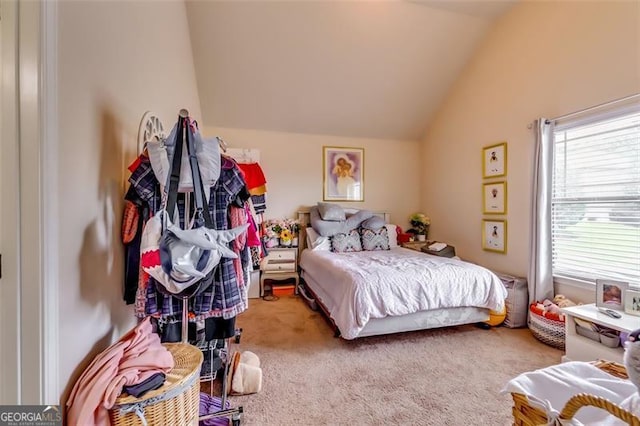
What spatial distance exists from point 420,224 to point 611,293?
240 centimetres

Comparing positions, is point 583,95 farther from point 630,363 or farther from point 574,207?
point 630,363

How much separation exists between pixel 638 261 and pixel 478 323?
1.27 metres

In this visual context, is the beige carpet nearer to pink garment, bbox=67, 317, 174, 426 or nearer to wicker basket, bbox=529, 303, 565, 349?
wicker basket, bbox=529, 303, 565, 349

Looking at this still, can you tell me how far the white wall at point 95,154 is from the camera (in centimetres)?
100

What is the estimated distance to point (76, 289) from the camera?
1.05 m

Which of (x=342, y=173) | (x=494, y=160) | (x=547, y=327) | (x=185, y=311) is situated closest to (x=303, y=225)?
(x=342, y=173)

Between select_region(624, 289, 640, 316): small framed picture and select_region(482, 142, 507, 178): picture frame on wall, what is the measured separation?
150 cm

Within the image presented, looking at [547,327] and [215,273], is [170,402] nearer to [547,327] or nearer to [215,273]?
[215,273]

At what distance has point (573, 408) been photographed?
26.6 inches

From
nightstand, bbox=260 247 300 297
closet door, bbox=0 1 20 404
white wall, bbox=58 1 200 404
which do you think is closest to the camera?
closet door, bbox=0 1 20 404

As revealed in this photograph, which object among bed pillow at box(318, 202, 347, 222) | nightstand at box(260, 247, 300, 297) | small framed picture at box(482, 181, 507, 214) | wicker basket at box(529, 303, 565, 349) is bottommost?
wicker basket at box(529, 303, 565, 349)

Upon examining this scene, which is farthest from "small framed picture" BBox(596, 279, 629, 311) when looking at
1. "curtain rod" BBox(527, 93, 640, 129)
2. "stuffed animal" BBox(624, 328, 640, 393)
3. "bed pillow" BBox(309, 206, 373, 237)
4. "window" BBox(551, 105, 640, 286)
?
"bed pillow" BBox(309, 206, 373, 237)

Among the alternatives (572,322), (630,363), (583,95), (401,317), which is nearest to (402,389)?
(401,317)

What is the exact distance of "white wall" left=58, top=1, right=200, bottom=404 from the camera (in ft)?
3.29
